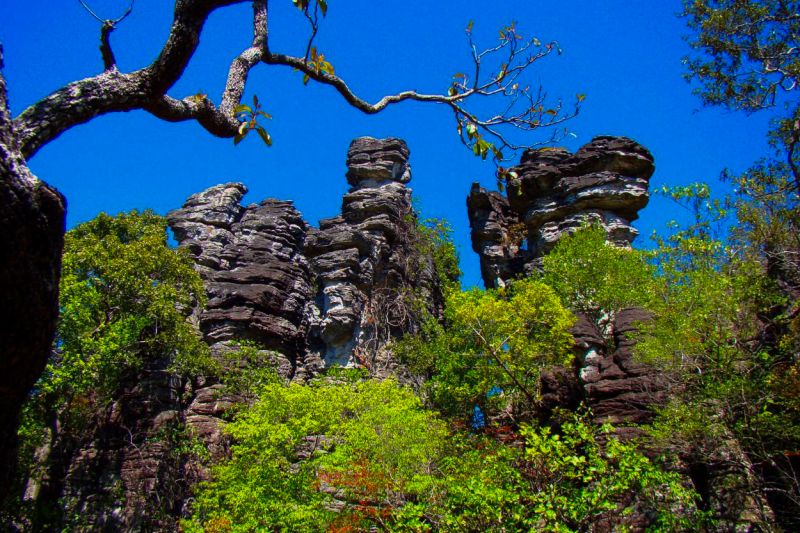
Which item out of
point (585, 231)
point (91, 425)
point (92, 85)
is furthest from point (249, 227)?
point (92, 85)

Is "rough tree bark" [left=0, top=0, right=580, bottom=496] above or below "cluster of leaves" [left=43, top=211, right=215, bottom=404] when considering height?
below

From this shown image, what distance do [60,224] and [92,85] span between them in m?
1.20

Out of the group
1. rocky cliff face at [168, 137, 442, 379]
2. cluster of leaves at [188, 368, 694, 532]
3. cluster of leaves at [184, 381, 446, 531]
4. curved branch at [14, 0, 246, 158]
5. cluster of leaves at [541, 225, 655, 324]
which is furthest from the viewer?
rocky cliff face at [168, 137, 442, 379]

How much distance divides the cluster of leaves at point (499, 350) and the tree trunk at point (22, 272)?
789 inches

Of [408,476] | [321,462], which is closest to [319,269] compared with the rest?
[321,462]

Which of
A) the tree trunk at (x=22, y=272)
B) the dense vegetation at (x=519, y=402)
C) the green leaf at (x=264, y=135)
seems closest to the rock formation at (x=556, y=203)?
the dense vegetation at (x=519, y=402)

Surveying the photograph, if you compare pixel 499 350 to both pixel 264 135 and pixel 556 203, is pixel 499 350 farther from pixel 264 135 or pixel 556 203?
pixel 556 203

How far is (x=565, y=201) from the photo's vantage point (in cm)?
4328

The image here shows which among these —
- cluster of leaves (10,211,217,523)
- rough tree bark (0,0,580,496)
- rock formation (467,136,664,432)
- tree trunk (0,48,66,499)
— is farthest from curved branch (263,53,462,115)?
rock formation (467,136,664,432)

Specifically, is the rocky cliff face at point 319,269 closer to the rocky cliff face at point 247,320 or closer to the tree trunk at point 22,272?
the rocky cliff face at point 247,320

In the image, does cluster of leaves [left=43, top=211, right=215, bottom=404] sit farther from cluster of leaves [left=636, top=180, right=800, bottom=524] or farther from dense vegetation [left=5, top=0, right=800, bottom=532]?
cluster of leaves [left=636, top=180, right=800, bottom=524]

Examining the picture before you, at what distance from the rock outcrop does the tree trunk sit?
127ft

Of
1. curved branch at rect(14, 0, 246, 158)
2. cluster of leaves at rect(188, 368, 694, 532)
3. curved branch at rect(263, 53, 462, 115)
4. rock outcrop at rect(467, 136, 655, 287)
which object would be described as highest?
rock outcrop at rect(467, 136, 655, 287)

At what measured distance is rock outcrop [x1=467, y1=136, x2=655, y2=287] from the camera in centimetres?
4178
